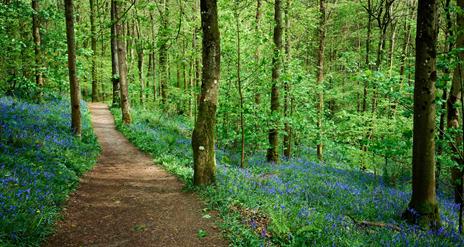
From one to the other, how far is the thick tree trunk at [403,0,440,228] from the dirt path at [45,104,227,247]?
459 centimetres

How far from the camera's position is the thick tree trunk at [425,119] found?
6582mm

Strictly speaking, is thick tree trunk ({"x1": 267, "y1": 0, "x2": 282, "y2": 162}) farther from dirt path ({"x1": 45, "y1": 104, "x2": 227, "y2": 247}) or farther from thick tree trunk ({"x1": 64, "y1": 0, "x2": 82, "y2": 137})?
thick tree trunk ({"x1": 64, "y1": 0, "x2": 82, "y2": 137})

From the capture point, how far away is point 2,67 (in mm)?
13273

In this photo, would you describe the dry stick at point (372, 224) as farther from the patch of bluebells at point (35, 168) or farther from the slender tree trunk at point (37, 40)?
the slender tree trunk at point (37, 40)

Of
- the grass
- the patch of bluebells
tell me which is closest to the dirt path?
the patch of bluebells

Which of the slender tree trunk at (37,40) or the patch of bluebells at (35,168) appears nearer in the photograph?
the patch of bluebells at (35,168)

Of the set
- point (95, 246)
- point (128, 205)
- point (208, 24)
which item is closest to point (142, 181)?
point (128, 205)

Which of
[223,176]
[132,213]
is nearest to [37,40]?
[223,176]

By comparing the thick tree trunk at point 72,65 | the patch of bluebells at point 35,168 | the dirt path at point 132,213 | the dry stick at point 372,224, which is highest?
the thick tree trunk at point 72,65

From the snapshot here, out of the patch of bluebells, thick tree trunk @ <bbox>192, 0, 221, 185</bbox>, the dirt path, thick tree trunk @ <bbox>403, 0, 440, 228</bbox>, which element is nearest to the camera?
the patch of bluebells

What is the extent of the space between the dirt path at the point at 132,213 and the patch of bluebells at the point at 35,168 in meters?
0.37

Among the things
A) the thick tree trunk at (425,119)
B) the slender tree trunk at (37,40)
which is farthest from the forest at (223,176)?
the slender tree trunk at (37,40)

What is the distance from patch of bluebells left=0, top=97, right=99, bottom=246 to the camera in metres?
5.38

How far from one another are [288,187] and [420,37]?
562cm
